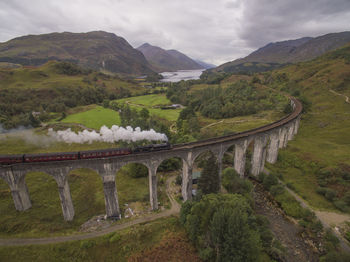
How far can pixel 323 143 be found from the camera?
62094 mm

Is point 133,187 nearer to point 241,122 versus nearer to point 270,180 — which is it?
point 270,180

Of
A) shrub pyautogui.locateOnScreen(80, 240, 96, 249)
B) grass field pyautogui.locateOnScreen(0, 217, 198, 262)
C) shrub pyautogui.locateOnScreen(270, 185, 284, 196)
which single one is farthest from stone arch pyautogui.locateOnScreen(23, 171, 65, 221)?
shrub pyautogui.locateOnScreen(270, 185, 284, 196)

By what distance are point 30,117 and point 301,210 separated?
325 feet

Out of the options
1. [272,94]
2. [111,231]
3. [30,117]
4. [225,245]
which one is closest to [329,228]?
[225,245]

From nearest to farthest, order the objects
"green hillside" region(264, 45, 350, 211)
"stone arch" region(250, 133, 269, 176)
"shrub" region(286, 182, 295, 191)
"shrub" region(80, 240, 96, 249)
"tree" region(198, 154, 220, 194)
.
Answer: "shrub" region(80, 240, 96, 249) → "tree" region(198, 154, 220, 194) → "green hillside" region(264, 45, 350, 211) → "shrub" region(286, 182, 295, 191) → "stone arch" region(250, 133, 269, 176)

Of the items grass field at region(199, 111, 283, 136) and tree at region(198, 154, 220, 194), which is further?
grass field at region(199, 111, 283, 136)

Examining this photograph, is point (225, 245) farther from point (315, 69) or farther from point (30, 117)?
point (315, 69)

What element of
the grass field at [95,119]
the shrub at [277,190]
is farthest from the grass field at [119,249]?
the grass field at [95,119]

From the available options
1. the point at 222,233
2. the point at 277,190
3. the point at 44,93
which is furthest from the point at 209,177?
the point at 44,93

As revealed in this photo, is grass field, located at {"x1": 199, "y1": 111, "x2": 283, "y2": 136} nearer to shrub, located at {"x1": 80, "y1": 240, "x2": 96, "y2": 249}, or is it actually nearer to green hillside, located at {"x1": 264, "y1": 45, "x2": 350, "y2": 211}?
green hillside, located at {"x1": 264, "y1": 45, "x2": 350, "y2": 211}

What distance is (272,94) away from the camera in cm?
11150

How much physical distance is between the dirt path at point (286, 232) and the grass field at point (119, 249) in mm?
17348

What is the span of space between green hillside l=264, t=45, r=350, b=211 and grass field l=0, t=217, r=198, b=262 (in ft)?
107

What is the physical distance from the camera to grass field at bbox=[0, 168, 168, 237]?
1204 inches
